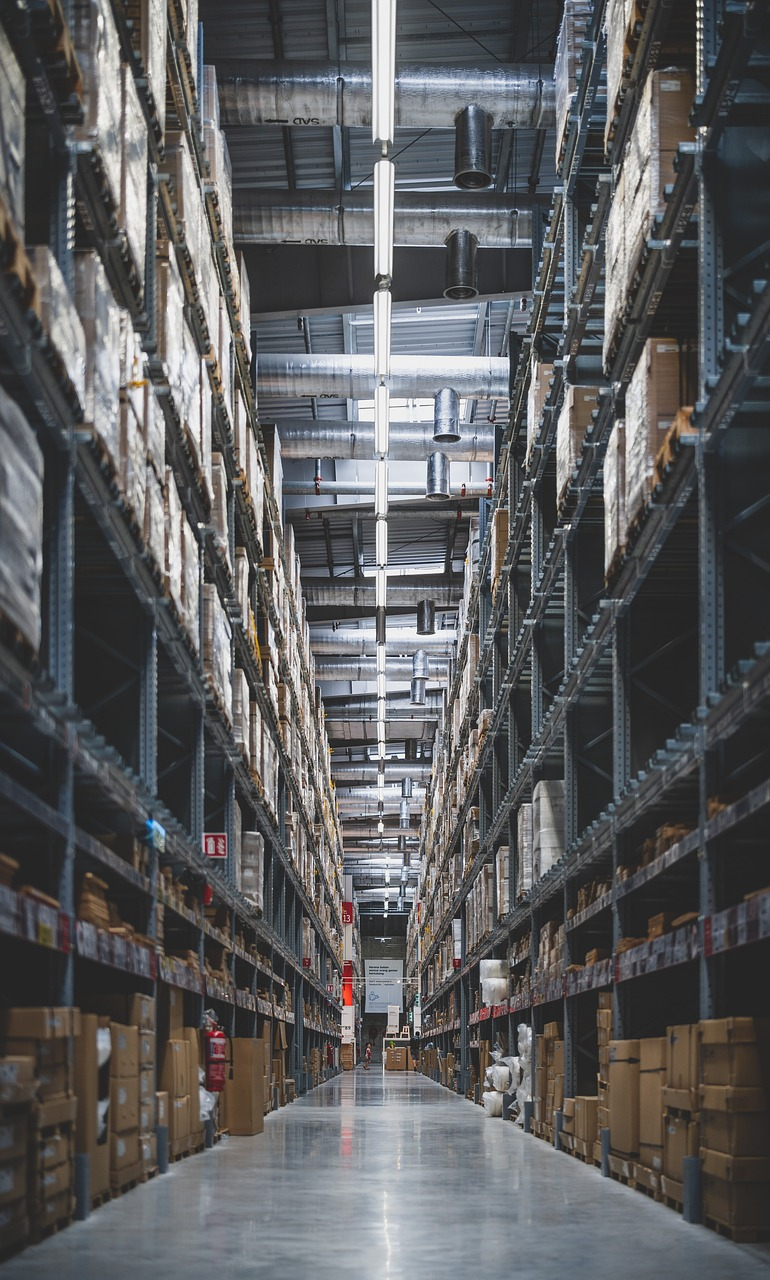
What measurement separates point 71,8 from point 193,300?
13.2ft

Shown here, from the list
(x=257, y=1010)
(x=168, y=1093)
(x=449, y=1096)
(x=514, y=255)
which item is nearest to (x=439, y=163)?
(x=514, y=255)

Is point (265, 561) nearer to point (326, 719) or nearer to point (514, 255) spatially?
point (514, 255)

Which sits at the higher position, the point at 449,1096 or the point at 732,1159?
the point at 732,1159

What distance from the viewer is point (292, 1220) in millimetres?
6738

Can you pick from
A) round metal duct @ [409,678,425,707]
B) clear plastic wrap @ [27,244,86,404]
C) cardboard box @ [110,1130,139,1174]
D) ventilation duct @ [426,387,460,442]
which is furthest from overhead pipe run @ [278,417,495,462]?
clear plastic wrap @ [27,244,86,404]

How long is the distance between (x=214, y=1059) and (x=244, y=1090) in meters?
1.51

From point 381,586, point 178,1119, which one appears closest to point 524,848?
point 178,1119

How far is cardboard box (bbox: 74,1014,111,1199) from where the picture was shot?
7.01 metres

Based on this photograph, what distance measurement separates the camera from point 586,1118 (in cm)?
1004

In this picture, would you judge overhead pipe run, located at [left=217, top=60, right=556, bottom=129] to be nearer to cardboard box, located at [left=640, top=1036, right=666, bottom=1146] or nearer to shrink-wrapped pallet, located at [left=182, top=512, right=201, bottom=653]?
shrink-wrapped pallet, located at [left=182, top=512, right=201, bottom=653]

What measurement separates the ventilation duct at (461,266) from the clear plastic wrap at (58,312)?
31.6 feet

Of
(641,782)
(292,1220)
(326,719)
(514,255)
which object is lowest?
(292,1220)

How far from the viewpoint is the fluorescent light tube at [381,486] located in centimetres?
1942

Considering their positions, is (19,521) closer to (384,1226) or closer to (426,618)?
(384,1226)
